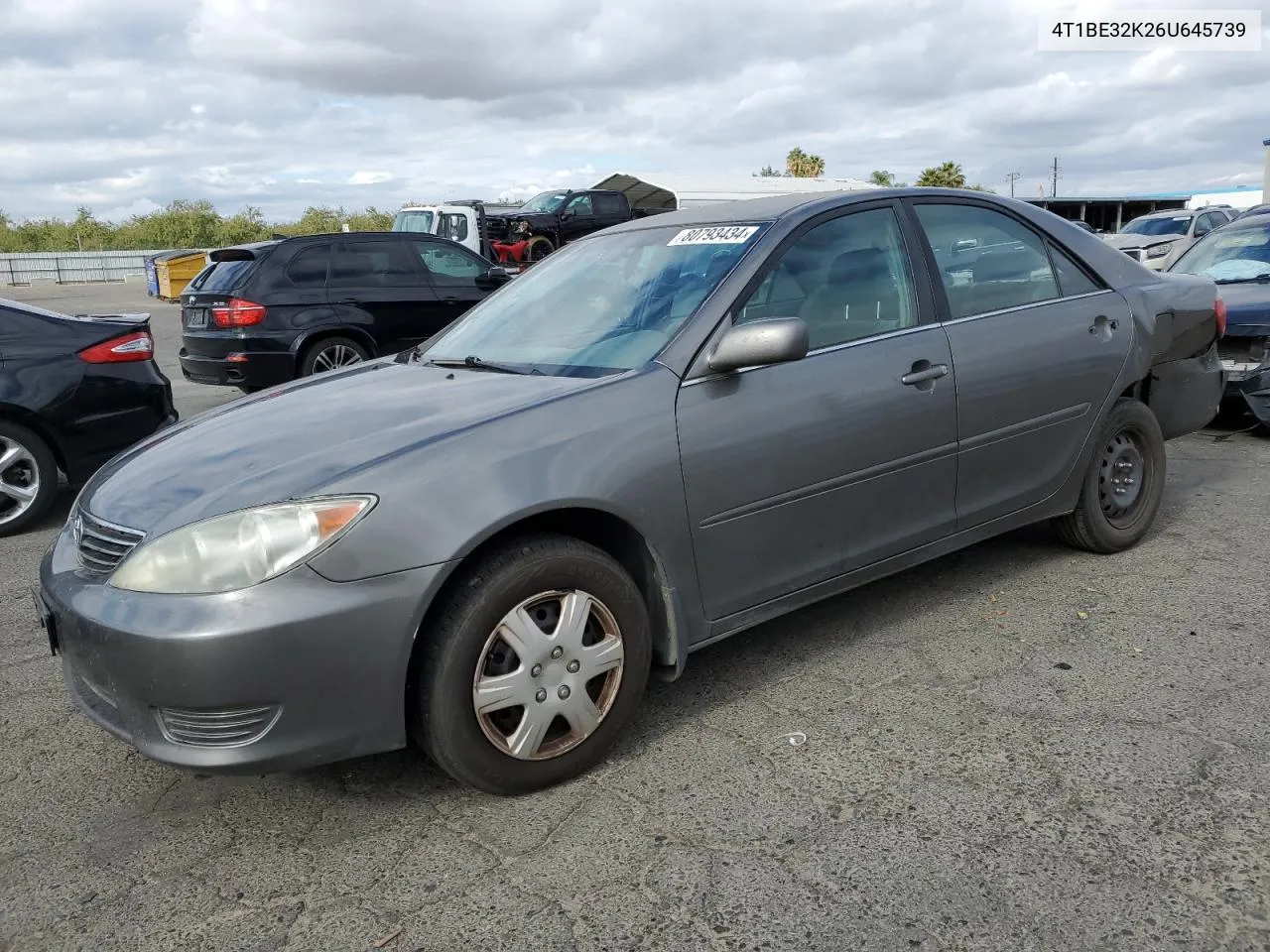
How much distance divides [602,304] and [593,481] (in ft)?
3.29

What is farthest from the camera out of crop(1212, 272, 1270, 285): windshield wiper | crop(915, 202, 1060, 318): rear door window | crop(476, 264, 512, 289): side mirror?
crop(476, 264, 512, 289): side mirror

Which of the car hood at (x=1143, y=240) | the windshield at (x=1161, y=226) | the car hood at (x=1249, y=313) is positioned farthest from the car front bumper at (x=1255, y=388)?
the windshield at (x=1161, y=226)

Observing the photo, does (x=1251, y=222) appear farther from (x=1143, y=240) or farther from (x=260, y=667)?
(x=1143, y=240)

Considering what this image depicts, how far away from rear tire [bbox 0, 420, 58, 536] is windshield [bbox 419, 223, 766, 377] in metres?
3.14

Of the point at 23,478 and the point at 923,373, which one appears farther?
the point at 23,478

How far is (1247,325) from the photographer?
688cm

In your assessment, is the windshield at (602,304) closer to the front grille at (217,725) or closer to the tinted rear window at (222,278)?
the front grille at (217,725)

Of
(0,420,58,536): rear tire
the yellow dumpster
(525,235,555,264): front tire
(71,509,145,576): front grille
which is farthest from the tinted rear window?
the yellow dumpster

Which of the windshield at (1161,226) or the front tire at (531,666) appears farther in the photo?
the windshield at (1161,226)

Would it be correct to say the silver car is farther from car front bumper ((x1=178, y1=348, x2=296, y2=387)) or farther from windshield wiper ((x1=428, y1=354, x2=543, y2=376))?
windshield wiper ((x1=428, y1=354, x2=543, y2=376))

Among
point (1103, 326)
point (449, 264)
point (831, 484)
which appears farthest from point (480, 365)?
point (449, 264)

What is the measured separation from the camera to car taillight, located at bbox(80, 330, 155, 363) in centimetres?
630

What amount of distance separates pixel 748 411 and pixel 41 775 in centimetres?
234

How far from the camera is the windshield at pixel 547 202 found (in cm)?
2459
